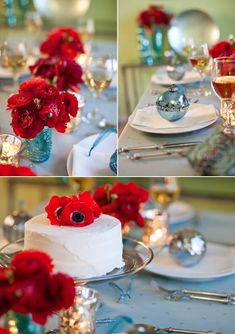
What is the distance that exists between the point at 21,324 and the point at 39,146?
361 millimetres

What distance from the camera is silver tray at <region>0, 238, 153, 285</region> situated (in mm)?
1076

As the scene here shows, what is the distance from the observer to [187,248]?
1.32 m

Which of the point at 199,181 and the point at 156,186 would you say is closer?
the point at 156,186

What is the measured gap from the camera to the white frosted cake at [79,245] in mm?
1065

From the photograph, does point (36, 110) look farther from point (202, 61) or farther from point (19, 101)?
point (202, 61)

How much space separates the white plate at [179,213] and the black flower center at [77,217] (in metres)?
0.63

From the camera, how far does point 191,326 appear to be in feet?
3.45

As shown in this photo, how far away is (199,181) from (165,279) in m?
1.73

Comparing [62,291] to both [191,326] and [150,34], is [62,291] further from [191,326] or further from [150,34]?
[150,34]

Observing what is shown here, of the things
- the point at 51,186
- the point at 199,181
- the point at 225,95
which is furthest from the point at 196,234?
the point at 51,186

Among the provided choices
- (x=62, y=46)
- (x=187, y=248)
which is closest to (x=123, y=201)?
(x=187, y=248)

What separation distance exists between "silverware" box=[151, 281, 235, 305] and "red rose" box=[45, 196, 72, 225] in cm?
24

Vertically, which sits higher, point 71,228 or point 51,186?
point 71,228

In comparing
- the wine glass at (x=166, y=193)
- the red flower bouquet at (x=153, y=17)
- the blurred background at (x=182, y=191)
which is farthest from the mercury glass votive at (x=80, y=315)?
Answer: the red flower bouquet at (x=153, y=17)
